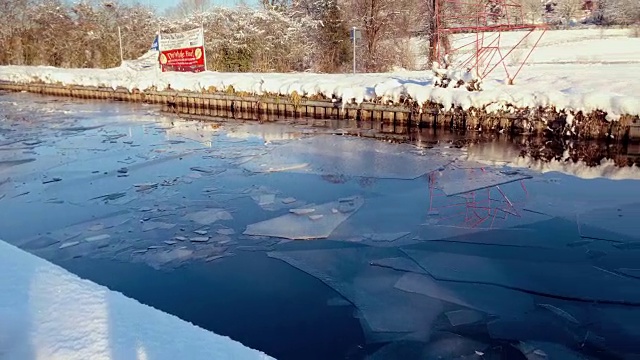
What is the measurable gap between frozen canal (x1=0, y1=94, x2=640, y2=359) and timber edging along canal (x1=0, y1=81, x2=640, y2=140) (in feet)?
5.11

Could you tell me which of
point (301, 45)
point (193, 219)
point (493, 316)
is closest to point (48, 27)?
point (301, 45)

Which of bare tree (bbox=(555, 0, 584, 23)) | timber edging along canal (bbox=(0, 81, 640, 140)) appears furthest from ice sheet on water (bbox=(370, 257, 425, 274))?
bare tree (bbox=(555, 0, 584, 23))

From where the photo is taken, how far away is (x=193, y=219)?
16.6 ft

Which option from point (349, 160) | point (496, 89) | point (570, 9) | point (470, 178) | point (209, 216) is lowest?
point (209, 216)

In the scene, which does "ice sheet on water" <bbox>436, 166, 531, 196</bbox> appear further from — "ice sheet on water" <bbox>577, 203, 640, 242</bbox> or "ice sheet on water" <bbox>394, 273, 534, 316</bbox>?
"ice sheet on water" <bbox>394, 273, 534, 316</bbox>

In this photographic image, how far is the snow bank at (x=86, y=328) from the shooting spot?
2049 millimetres

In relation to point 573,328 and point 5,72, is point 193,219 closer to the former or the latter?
point 573,328

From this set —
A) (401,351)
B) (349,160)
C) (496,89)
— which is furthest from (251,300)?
(496,89)

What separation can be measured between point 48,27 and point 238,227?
27.2 metres

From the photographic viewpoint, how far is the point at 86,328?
222 centimetres

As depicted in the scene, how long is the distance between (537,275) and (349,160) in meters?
4.12

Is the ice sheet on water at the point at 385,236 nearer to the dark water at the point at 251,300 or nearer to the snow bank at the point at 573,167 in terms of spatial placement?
the dark water at the point at 251,300

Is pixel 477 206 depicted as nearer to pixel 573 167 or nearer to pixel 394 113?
pixel 573 167

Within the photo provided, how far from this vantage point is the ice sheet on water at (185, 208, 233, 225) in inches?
198
